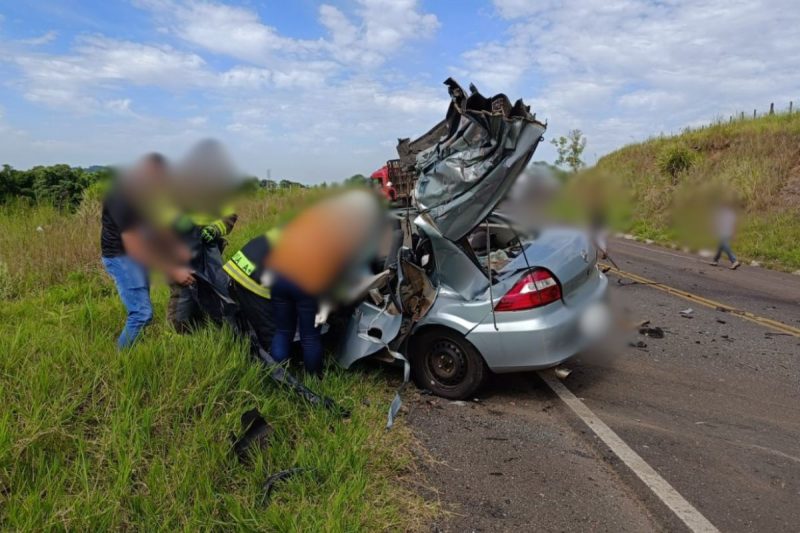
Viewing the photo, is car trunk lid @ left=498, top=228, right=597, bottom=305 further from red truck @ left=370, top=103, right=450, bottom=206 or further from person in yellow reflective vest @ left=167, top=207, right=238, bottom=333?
person in yellow reflective vest @ left=167, top=207, right=238, bottom=333

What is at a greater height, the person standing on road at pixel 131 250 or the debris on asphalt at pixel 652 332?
the person standing on road at pixel 131 250

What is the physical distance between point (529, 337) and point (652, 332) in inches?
106

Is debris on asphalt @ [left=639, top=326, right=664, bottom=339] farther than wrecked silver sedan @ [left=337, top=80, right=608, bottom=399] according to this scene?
Yes

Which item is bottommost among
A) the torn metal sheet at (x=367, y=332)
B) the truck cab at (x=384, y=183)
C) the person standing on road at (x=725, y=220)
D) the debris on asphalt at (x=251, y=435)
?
the debris on asphalt at (x=251, y=435)

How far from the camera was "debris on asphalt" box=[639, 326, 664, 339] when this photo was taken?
212 inches

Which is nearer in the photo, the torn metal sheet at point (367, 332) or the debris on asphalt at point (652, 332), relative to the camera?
the torn metal sheet at point (367, 332)

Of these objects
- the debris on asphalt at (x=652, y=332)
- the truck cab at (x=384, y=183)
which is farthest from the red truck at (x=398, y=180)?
the debris on asphalt at (x=652, y=332)

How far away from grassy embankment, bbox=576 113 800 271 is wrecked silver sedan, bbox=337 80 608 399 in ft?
2.05

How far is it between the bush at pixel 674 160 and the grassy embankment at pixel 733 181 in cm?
4

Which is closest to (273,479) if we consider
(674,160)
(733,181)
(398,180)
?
(398,180)

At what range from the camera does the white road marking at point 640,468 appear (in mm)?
2480

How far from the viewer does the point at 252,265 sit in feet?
11.6

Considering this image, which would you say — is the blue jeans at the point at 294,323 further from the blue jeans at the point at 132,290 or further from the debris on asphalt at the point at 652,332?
the debris on asphalt at the point at 652,332

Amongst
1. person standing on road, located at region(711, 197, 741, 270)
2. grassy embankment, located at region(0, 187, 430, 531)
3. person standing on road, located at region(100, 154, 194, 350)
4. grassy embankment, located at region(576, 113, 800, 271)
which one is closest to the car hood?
grassy embankment, located at region(576, 113, 800, 271)
